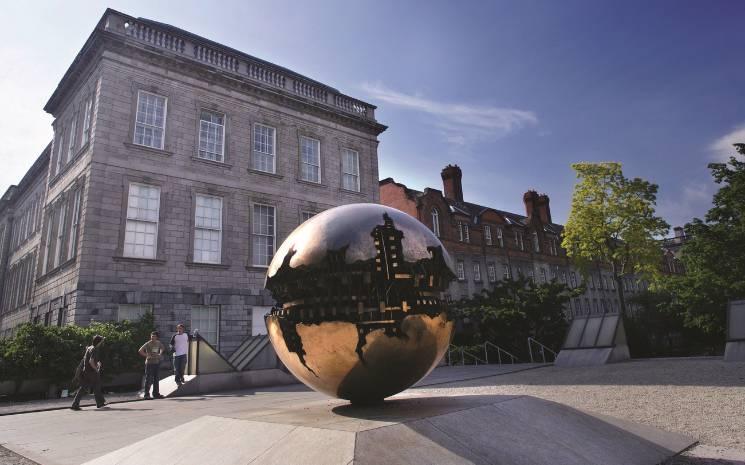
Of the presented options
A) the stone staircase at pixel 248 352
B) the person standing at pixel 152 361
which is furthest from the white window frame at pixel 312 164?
the person standing at pixel 152 361

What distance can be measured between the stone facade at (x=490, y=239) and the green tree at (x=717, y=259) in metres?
8.71

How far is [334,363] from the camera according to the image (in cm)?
361

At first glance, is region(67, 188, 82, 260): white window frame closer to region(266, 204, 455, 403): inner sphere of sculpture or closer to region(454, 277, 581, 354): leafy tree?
region(266, 204, 455, 403): inner sphere of sculpture

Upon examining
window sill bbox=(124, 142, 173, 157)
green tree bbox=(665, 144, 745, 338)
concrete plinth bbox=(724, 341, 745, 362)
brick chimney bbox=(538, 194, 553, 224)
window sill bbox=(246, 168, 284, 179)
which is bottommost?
concrete plinth bbox=(724, 341, 745, 362)

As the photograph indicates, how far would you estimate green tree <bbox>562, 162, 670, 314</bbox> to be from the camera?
2602 centimetres

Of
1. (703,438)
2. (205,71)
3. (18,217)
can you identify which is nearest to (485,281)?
(205,71)

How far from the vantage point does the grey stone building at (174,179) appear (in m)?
16.3

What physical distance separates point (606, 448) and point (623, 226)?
26.7 m

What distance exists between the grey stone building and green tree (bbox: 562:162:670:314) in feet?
49.3

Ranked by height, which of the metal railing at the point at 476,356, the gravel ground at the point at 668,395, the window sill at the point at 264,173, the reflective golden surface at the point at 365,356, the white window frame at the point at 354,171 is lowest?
the metal railing at the point at 476,356

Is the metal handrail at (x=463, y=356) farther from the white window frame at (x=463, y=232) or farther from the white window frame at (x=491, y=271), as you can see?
the white window frame at (x=491, y=271)

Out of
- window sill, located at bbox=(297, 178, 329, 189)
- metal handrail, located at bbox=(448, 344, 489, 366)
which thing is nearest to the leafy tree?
metal handrail, located at bbox=(448, 344, 489, 366)

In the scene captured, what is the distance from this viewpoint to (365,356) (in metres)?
3.52

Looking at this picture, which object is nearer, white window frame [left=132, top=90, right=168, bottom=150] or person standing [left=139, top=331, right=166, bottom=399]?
person standing [left=139, top=331, right=166, bottom=399]
